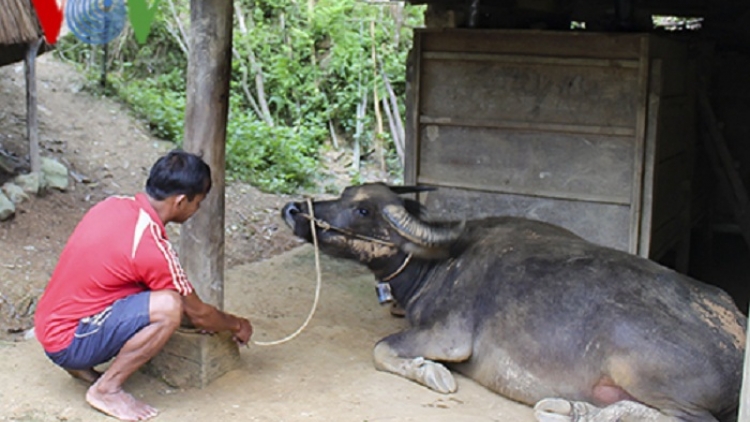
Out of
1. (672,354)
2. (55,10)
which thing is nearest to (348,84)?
(55,10)

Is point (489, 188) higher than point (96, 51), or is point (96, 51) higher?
point (96, 51)

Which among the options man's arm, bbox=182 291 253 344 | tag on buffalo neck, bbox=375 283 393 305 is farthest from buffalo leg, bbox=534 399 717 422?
man's arm, bbox=182 291 253 344

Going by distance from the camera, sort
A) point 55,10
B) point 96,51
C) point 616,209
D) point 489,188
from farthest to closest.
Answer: point 96,51, point 55,10, point 489,188, point 616,209

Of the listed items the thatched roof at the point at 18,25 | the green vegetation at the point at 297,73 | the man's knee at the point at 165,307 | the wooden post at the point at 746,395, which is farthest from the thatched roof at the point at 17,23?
the wooden post at the point at 746,395

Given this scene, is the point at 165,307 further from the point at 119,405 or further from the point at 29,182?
the point at 29,182

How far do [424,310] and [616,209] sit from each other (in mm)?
2133

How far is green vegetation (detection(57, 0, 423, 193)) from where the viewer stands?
12773 millimetres

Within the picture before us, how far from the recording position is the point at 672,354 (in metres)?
4.50

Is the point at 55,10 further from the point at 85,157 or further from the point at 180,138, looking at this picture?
the point at 180,138

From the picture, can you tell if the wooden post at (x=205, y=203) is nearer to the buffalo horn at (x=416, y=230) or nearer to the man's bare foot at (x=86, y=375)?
the man's bare foot at (x=86, y=375)

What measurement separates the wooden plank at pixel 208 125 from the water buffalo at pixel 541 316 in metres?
0.74

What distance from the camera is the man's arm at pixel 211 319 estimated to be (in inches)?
180

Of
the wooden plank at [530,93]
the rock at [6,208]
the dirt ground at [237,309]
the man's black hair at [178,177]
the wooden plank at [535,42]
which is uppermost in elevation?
the wooden plank at [535,42]

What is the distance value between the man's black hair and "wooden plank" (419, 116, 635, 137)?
130 inches
